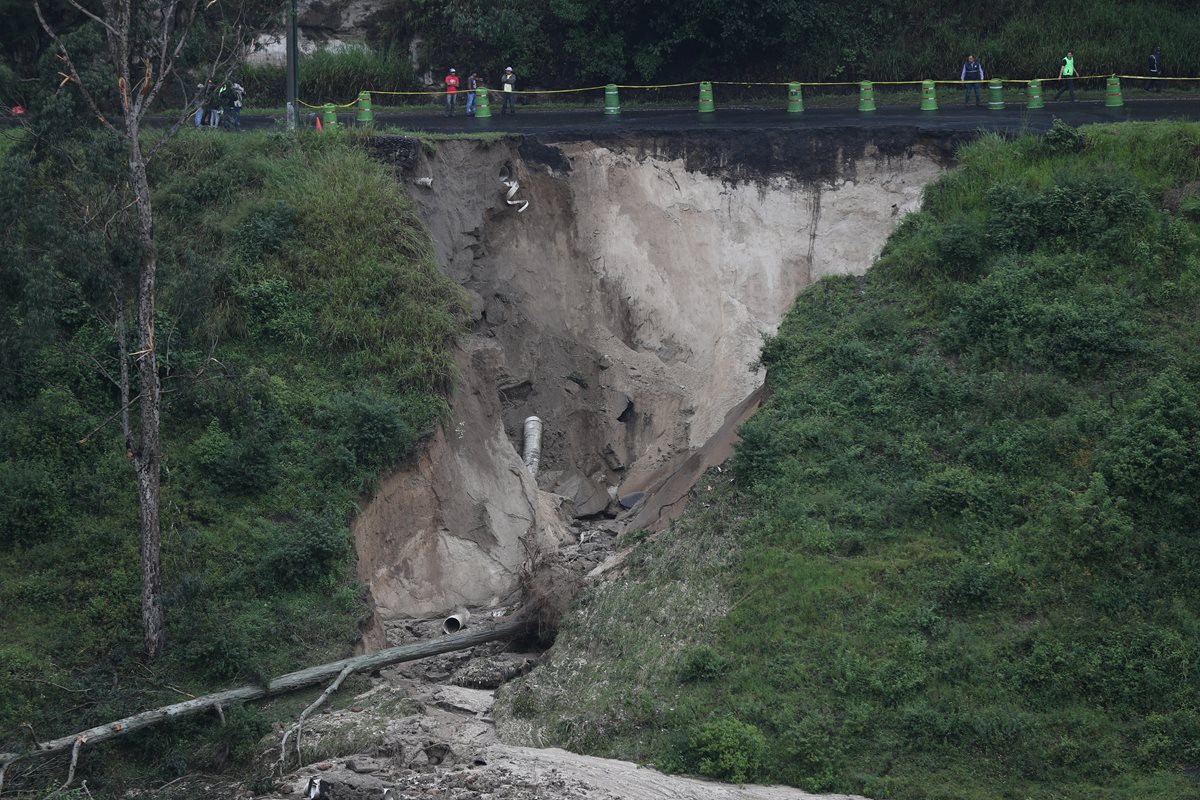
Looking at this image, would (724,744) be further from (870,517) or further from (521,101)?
(521,101)

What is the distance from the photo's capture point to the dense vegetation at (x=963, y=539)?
1692cm

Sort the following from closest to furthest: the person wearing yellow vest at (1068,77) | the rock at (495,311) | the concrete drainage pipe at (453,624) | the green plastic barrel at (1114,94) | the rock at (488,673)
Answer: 1. the rock at (488,673)
2. the concrete drainage pipe at (453,624)
3. the rock at (495,311)
4. the green plastic barrel at (1114,94)
5. the person wearing yellow vest at (1068,77)

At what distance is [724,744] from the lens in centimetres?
1686

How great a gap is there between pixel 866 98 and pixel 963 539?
14738 mm

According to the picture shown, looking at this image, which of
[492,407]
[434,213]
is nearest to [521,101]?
[434,213]

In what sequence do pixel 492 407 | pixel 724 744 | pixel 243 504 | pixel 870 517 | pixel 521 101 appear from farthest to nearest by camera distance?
pixel 521 101, pixel 492 407, pixel 243 504, pixel 870 517, pixel 724 744

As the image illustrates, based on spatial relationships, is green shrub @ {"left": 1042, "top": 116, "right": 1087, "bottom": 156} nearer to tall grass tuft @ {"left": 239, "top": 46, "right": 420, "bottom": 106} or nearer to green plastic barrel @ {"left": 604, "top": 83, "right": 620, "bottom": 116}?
green plastic barrel @ {"left": 604, "top": 83, "right": 620, "bottom": 116}

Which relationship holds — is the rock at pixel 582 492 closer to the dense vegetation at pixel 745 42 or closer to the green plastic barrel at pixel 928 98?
the green plastic barrel at pixel 928 98

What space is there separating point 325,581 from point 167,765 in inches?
155

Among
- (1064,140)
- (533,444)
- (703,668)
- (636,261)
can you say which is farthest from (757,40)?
(703,668)

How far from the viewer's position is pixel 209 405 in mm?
22000

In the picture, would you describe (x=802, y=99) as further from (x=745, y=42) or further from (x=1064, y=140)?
(x=1064, y=140)

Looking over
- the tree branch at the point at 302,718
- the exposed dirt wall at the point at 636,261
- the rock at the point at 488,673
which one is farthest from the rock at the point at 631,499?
the tree branch at the point at 302,718

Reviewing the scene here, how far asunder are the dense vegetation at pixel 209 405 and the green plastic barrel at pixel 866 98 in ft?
37.3
